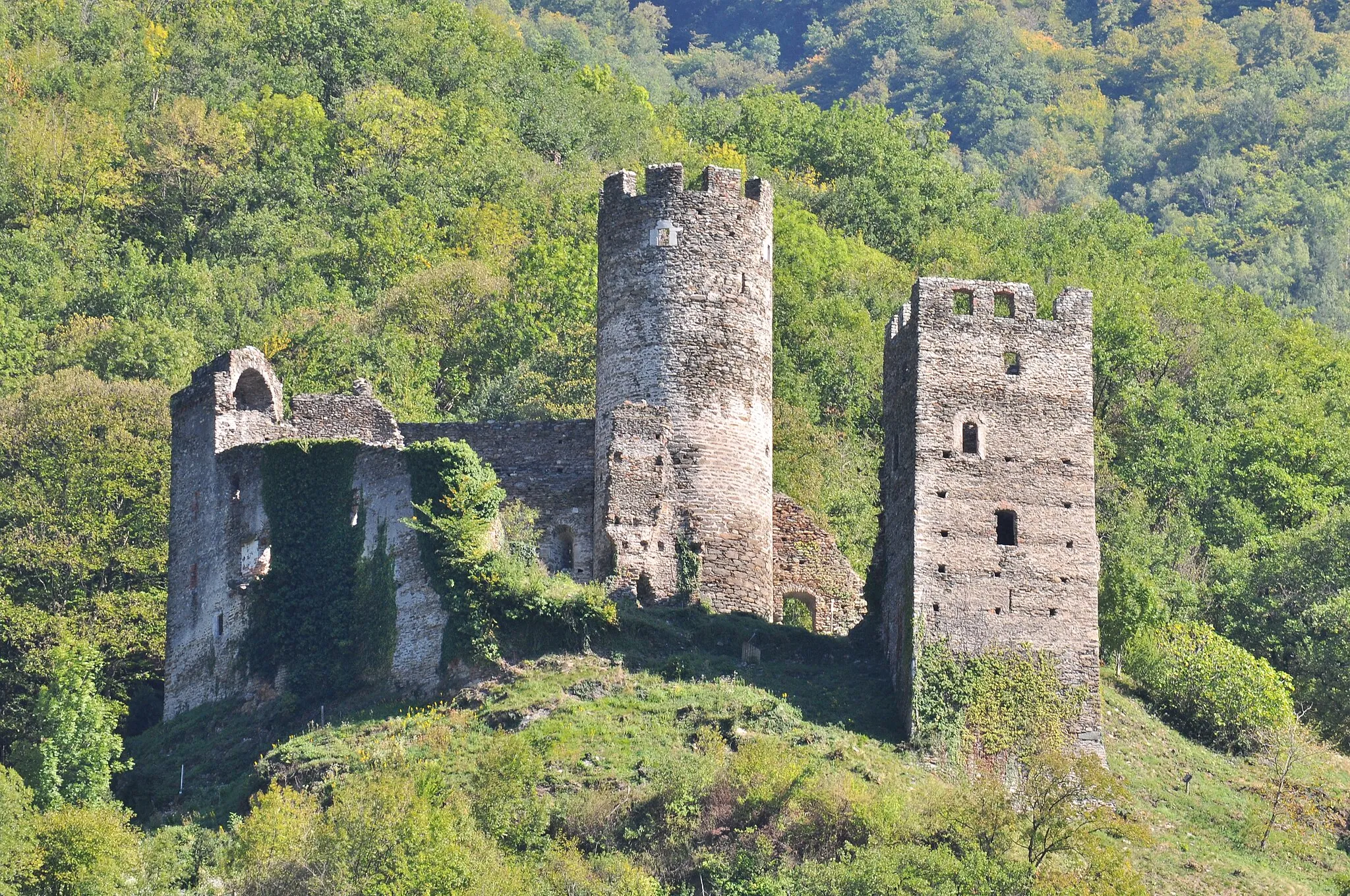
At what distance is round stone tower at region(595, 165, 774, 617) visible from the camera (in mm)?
45812

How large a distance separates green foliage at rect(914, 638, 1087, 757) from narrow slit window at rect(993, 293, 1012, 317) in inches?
238

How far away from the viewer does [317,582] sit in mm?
48094

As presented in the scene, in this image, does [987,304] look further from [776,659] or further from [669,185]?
[776,659]

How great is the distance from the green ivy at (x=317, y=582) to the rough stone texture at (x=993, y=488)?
9.28m

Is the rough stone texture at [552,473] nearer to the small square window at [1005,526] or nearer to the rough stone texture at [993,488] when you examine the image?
the rough stone texture at [993,488]

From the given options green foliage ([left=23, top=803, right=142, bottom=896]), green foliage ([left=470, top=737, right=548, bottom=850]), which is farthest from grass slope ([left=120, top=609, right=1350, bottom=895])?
green foliage ([left=23, top=803, right=142, bottom=896])

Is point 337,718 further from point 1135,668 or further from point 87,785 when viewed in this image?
point 1135,668

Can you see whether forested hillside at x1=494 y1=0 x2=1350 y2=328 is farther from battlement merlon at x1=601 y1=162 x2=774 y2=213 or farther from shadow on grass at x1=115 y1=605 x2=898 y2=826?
shadow on grass at x1=115 y1=605 x2=898 y2=826

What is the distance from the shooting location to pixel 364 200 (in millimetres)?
81062

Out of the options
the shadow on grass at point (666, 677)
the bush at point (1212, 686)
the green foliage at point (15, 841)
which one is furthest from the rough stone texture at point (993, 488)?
the green foliage at point (15, 841)

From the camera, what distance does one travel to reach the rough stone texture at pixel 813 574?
4794cm

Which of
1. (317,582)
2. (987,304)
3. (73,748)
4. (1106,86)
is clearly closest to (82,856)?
(73,748)

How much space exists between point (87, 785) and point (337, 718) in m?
4.31

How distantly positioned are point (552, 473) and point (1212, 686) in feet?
40.3
